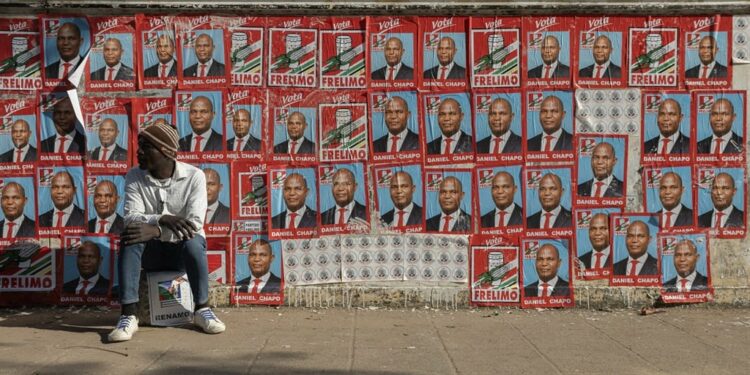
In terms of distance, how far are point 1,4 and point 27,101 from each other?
0.80 metres

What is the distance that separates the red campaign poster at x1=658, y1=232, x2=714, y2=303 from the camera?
5953 millimetres

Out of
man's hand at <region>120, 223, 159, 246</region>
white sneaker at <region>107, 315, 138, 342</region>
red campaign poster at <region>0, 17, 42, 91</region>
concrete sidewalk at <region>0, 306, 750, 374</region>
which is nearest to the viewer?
concrete sidewalk at <region>0, 306, 750, 374</region>

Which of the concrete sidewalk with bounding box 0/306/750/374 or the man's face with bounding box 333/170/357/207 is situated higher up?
the man's face with bounding box 333/170/357/207

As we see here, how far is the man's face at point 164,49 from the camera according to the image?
19.3 feet

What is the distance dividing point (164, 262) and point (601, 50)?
3.85 m

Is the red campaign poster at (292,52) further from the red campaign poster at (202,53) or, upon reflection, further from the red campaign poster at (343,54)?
the red campaign poster at (202,53)

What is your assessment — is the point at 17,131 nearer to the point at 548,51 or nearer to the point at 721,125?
the point at 548,51

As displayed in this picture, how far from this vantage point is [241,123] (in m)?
5.92

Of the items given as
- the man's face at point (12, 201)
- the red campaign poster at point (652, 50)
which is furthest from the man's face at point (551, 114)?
the man's face at point (12, 201)

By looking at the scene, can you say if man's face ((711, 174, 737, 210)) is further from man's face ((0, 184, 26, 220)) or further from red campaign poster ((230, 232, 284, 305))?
man's face ((0, 184, 26, 220))

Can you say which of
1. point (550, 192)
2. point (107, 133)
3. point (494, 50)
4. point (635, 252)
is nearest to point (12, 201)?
point (107, 133)

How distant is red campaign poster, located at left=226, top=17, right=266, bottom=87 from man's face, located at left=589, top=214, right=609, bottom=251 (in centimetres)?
298

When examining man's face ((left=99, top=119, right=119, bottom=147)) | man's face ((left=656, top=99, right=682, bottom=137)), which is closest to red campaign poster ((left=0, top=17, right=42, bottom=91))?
man's face ((left=99, top=119, right=119, bottom=147))

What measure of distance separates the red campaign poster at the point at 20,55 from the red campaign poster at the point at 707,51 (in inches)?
209
